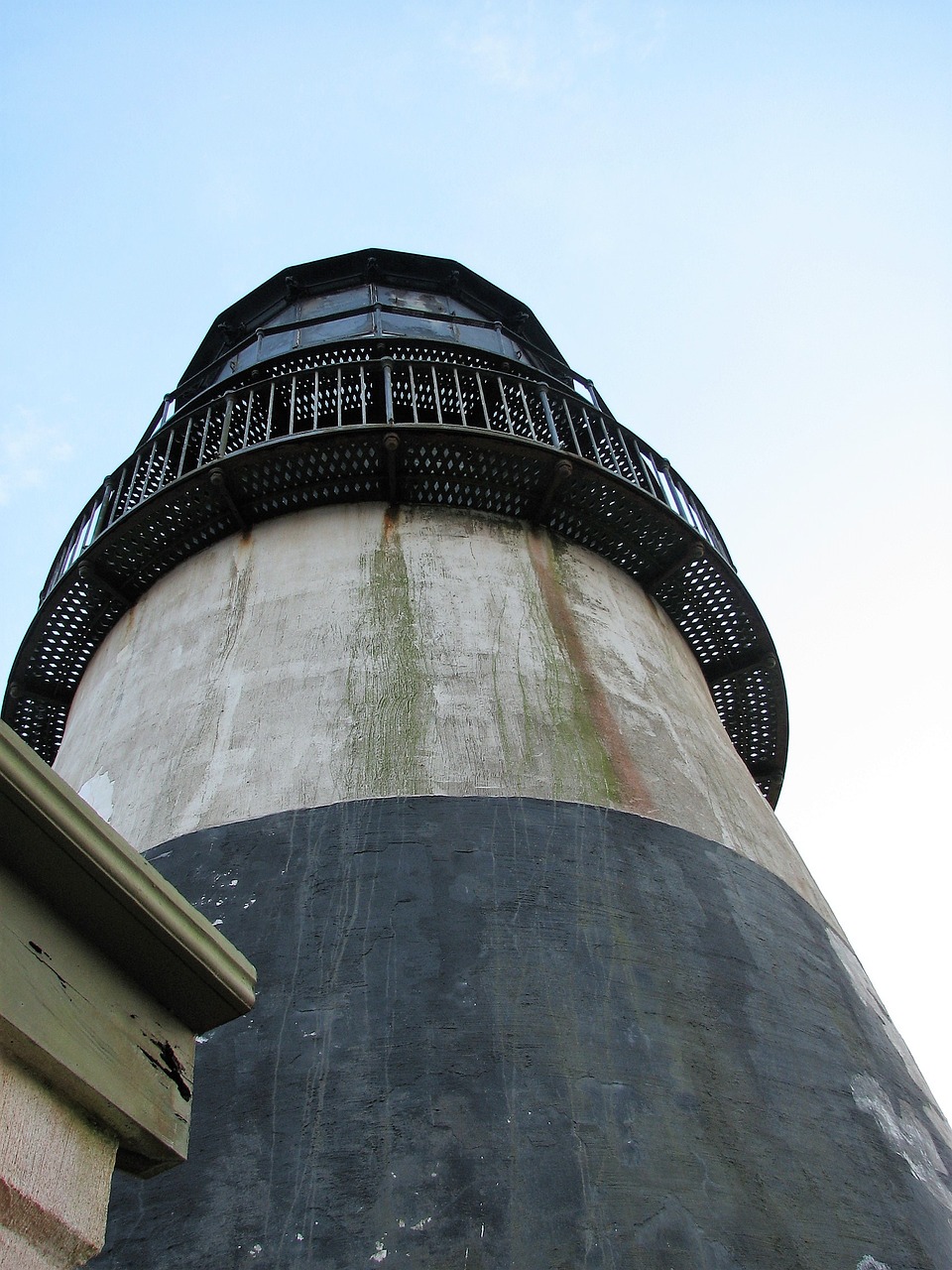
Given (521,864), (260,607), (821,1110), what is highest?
(260,607)

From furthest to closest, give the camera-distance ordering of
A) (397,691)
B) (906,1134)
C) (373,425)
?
(373,425), (397,691), (906,1134)

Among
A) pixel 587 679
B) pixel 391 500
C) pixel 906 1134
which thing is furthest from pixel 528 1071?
pixel 391 500

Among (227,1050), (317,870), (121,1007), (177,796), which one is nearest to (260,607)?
(177,796)

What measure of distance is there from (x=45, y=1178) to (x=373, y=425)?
23.2ft

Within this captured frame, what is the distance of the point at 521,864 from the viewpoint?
5523mm

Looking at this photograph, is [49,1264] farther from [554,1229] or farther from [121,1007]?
[554,1229]

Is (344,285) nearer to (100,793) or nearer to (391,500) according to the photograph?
(391,500)

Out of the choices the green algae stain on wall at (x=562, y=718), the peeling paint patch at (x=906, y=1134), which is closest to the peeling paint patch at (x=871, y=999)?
the peeling paint patch at (x=906, y=1134)

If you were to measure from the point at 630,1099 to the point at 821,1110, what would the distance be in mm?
988

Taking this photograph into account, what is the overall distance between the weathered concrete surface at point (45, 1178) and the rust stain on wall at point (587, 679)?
13.8 ft

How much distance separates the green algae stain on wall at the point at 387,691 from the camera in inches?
239

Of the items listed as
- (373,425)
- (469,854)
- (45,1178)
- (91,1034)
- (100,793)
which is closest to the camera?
(45,1178)

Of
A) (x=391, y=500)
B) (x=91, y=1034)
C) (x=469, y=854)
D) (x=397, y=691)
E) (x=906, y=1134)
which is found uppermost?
(x=91, y=1034)

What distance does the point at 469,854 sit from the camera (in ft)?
18.2
